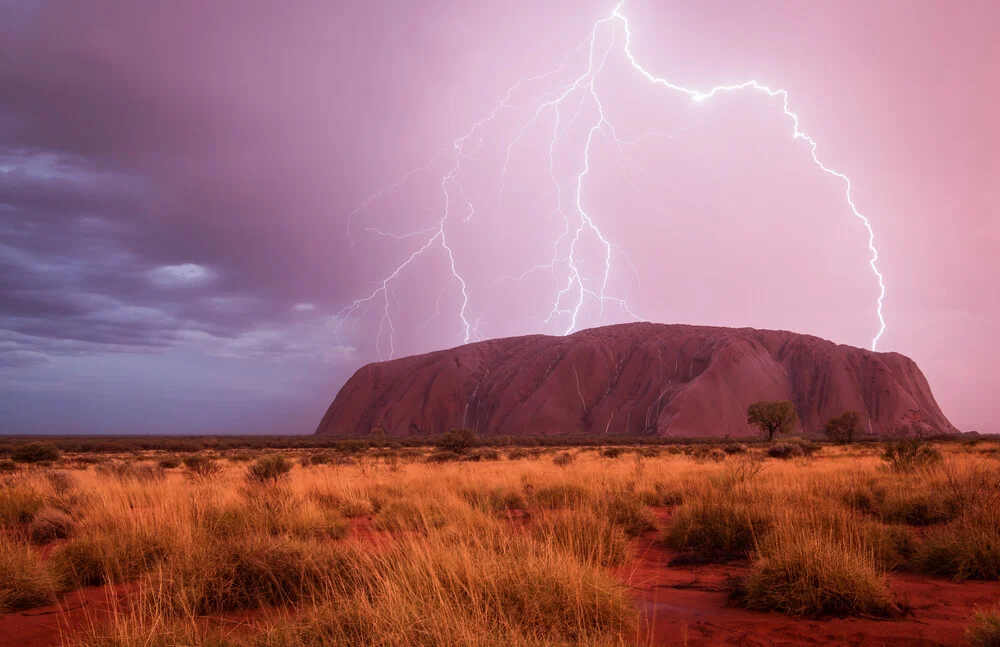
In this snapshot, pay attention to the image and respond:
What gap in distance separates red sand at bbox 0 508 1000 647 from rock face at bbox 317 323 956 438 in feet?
213

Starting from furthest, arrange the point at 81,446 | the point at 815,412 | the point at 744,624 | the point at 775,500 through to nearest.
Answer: the point at 815,412
the point at 81,446
the point at 775,500
the point at 744,624

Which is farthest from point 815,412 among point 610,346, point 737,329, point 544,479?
point 544,479

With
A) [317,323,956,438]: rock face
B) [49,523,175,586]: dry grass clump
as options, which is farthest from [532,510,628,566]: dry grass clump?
[317,323,956,438]: rock face

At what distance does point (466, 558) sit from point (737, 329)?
101567 mm

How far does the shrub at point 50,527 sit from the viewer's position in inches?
316

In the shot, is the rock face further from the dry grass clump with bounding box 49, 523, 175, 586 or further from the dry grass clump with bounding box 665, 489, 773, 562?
the dry grass clump with bounding box 49, 523, 175, 586

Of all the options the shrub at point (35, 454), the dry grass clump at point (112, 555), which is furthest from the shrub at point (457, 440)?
the dry grass clump at point (112, 555)

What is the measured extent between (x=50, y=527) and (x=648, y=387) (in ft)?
262

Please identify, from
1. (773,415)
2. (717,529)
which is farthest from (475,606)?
(773,415)

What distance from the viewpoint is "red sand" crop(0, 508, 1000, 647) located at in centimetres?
403

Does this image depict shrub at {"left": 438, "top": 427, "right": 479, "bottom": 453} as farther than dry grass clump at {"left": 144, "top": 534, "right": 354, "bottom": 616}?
Yes

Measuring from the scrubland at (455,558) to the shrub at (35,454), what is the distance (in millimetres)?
22600

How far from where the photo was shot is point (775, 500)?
8.05m

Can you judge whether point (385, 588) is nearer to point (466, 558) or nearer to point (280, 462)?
point (466, 558)
